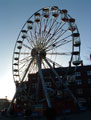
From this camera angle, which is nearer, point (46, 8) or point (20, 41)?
point (46, 8)

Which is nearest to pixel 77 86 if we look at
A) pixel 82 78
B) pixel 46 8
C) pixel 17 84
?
pixel 82 78

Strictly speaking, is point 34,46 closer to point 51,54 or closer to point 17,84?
point 51,54

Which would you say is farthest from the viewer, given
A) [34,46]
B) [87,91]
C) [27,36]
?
[87,91]

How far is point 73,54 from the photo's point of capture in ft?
86.8

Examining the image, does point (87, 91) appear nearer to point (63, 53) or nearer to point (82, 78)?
point (82, 78)

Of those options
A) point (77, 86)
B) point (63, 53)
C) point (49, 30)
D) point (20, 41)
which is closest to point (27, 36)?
point (20, 41)

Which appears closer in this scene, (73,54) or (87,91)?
(73,54)

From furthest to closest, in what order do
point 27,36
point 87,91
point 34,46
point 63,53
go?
point 87,91
point 27,36
point 34,46
point 63,53

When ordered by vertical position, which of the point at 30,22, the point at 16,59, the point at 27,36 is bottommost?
the point at 16,59

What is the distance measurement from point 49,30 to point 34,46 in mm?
3627

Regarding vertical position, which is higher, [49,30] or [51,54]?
[49,30]

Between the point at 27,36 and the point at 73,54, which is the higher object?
the point at 27,36

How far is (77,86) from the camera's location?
158 ft

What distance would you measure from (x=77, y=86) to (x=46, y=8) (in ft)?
87.3
